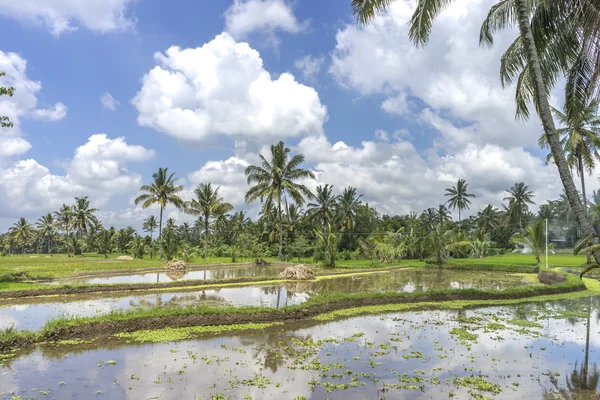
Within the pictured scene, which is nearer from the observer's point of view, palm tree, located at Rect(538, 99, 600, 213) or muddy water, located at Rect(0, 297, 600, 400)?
muddy water, located at Rect(0, 297, 600, 400)

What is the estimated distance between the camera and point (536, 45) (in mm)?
7906

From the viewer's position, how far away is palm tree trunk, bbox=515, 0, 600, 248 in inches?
244

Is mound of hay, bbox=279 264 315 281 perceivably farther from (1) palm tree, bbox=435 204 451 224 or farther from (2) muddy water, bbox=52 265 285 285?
(1) palm tree, bbox=435 204 451 224

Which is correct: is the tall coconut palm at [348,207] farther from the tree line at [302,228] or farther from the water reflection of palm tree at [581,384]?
the water reflection of palm tree at [581,384]

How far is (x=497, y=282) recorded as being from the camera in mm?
22109

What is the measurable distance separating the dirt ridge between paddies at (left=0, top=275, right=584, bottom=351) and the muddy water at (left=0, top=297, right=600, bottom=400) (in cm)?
75

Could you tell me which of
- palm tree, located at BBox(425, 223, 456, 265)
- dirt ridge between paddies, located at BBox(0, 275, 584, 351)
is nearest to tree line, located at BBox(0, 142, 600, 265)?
palm tree, located at BBox(425, 223, 456, 265)

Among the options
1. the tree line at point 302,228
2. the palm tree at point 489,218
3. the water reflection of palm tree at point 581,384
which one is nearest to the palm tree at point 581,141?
the tree line at point 302,228

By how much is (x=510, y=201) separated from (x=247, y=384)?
58050 millimetres

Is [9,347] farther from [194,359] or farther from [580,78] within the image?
[580,78]

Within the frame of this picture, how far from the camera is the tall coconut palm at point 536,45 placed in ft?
20.0

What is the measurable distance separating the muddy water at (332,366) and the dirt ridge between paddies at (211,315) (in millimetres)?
751

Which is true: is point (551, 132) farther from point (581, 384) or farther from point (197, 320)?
point (197, 320)

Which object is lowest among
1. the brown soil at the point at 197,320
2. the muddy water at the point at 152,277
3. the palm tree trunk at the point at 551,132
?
the muddy water at the point at 152,277
